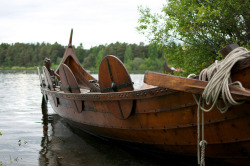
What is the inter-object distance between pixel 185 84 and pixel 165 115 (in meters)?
1.01

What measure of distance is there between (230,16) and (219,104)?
672 centimetres

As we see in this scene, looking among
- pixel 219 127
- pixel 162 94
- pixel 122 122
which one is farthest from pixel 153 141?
pixel 219 127

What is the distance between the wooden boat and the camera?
11.0 feet

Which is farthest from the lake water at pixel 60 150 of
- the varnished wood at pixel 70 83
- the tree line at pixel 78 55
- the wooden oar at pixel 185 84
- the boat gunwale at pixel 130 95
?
the tree line at pixel 78 55

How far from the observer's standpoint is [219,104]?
10.6 feet

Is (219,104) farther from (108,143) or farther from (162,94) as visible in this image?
(108,143)

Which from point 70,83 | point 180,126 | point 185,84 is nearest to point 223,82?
point 185,84

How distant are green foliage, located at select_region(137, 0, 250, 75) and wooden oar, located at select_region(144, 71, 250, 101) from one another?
545 centimetres

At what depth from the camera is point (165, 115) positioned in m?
Answer: 4.16

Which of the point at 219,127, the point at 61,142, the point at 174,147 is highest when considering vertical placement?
the point at 219,127

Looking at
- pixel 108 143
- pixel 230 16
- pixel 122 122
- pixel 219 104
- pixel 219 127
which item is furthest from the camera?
pixel 230 16

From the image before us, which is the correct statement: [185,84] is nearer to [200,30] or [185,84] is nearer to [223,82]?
[223,82]

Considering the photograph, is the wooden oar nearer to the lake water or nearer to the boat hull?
the boat hull

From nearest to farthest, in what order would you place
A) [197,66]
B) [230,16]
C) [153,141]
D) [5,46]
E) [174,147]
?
[174,147], [153,141], [230,16], [197,66], [5,46]
